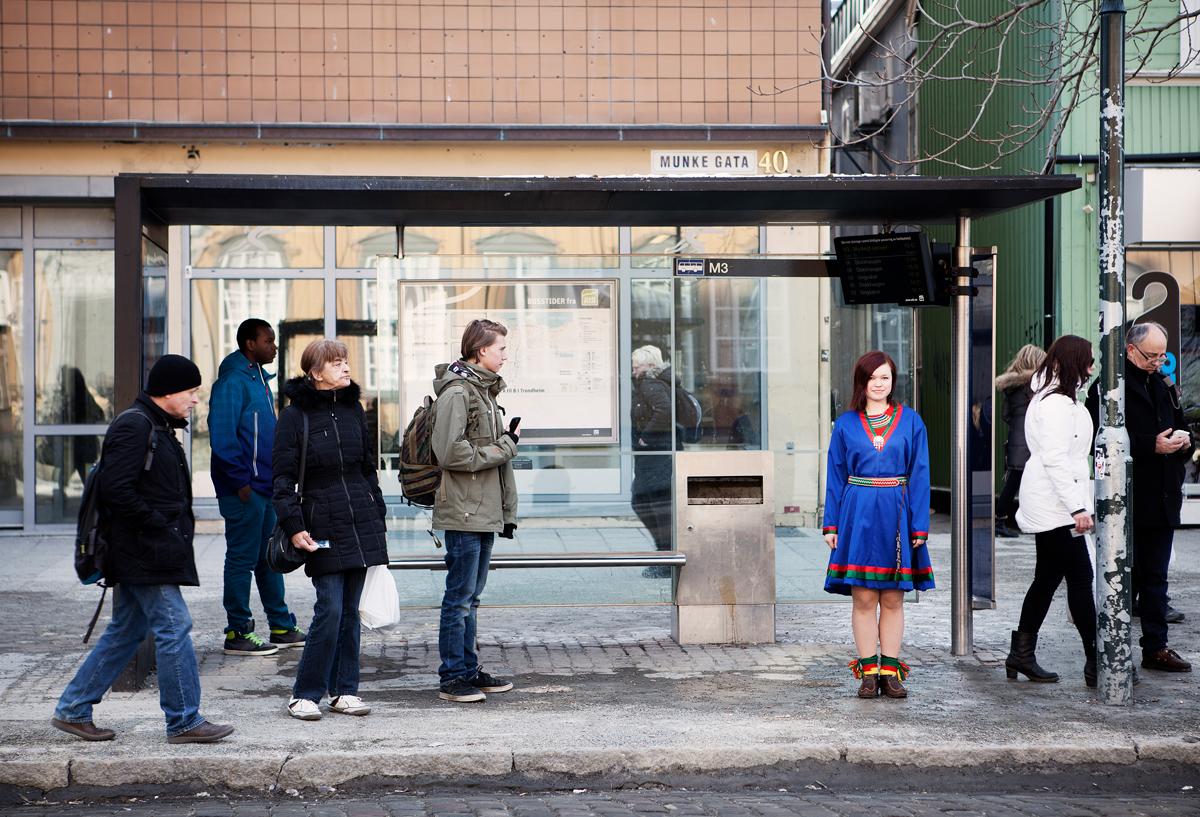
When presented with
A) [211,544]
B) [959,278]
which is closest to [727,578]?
[959,278]

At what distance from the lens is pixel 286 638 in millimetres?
8445

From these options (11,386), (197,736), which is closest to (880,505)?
(197,736)

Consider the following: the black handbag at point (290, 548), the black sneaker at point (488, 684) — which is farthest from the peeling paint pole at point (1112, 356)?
the black handbag at point (290, 548)

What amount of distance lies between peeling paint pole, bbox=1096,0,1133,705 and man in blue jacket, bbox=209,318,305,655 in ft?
14.2

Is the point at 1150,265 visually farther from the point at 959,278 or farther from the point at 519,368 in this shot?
the point at 519,368

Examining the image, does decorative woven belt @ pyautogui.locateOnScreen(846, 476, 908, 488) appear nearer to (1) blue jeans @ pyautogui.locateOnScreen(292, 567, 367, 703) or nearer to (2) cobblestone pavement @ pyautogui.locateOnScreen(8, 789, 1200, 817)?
(2) cobblestone pavement @ pyautogui.locateOnScreen(8, 789, 1200, 817)

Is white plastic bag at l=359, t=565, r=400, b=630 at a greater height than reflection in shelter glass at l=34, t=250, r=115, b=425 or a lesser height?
lesser

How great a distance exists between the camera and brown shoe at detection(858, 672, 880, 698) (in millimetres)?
6973

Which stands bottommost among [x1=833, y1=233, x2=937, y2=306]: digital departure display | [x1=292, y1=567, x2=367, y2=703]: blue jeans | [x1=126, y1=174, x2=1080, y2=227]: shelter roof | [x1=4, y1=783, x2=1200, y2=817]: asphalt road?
[x1=4, y1=783, x2=1200, y2=817]: asphalt road

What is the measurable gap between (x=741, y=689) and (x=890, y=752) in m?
1.28

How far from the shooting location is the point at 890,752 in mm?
6023

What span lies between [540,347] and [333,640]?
2.63m

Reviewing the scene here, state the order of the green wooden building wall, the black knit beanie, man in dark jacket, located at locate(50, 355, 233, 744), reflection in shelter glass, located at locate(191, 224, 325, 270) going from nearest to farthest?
man in dark jacket, located at locate(50, 355, 233, 744) < the black knit beanie < reflection in shelter glass, located at locate(191, 224, 325, 270) < the green wooden building wall

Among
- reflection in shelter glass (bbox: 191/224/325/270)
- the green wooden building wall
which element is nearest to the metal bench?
reflection in shelter glass (bbox: 191/224/325/270)
